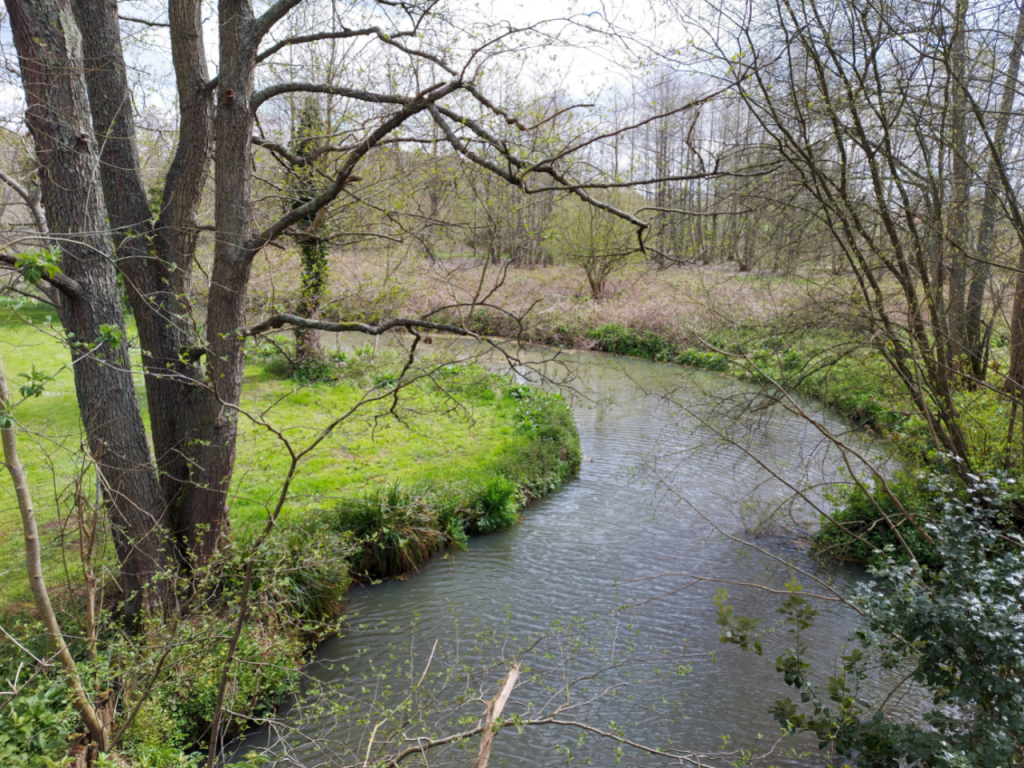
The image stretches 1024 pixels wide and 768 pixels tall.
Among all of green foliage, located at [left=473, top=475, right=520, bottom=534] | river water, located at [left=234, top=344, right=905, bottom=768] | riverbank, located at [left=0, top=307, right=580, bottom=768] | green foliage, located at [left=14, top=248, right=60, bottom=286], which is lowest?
→ river water, located at [left=234, top=344, right=905, bottom=768]

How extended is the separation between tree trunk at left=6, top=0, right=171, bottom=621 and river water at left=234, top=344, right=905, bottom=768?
1.89 meters

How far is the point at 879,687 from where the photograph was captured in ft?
18.0

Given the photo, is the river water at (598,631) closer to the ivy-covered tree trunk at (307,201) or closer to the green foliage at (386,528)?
the green foliage at (386,528)

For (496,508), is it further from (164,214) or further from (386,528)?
(164,214)

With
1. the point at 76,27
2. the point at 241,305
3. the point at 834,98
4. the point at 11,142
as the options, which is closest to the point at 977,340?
the point at 834,98

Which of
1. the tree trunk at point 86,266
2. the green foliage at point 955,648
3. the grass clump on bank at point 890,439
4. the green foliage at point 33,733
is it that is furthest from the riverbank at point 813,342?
the green foliage at point 33,733

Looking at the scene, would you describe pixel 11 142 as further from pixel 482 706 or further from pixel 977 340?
pixel 977 340

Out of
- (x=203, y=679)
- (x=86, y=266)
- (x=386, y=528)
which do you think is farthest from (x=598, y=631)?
(x=86, y=266)

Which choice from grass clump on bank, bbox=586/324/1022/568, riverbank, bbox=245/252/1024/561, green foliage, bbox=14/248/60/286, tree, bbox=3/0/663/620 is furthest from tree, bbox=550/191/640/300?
green foliage, bbox=14/248/60/286

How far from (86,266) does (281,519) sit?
→ 3.00 meters

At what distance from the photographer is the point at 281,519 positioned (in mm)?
6520

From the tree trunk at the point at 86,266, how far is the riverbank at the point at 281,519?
0.29m

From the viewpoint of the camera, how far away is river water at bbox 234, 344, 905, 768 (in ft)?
15.5

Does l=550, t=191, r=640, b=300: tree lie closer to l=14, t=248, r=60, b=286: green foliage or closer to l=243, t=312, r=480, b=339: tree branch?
l=243, t=312, r=480, b=339: tree branch
